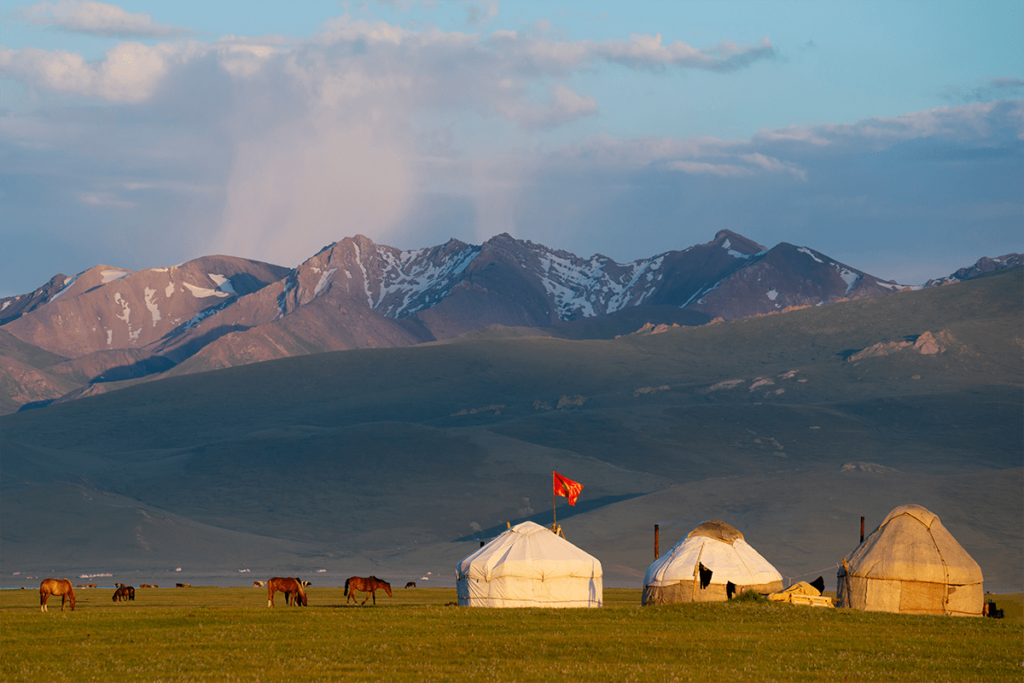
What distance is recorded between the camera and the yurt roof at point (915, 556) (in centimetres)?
4334

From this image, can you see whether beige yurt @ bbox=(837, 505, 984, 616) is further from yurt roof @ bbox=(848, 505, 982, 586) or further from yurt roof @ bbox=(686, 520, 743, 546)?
yurt roof @ bbox=(686, 520, 743, 546)

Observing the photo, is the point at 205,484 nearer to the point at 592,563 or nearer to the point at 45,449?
the point at 45,449

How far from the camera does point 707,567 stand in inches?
1848

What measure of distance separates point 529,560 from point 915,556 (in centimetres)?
1505

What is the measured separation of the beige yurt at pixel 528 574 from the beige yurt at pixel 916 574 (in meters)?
10.7

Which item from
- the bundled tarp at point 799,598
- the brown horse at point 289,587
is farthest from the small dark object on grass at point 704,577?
the brown horse at point 289,587

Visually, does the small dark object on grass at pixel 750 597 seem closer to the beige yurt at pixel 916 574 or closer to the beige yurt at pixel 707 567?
the beige yurt at pixel 707 567

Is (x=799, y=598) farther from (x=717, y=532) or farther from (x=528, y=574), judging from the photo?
(x=528, y=574)

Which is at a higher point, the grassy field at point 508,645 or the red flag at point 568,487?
the red flag at point 568,487

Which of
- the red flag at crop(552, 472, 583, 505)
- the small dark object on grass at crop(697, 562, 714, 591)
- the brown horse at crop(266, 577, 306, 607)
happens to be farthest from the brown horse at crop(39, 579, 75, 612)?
the small dark object on grass at crop(697, 562, 714, 591)

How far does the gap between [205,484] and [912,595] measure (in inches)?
5748

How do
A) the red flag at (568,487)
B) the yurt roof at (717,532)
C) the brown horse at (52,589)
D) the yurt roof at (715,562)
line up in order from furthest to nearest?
the red flag at (568,487) < the yurt roof at (717,532) < the yurt roof at (715,562) < the brown horse at (52,589)

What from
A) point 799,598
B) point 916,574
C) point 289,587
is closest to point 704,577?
point 799,598

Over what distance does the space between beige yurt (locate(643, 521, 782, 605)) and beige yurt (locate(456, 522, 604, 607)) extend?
3375 millimetres
